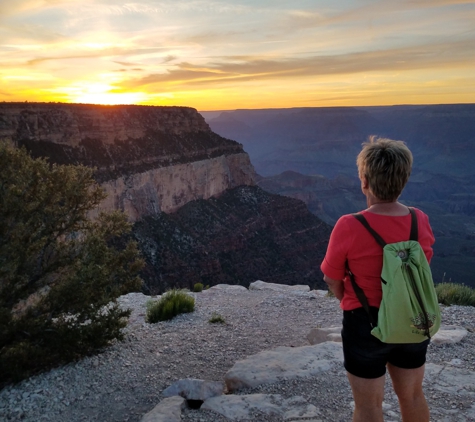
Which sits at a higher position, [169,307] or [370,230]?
[370,230]

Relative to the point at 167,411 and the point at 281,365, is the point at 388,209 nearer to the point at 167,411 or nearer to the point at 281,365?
the point at 167,411

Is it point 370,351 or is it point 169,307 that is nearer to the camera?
point 370,351

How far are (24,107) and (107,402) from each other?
27.9 metres

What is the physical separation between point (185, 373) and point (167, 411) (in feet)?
3.93

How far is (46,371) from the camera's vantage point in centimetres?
527

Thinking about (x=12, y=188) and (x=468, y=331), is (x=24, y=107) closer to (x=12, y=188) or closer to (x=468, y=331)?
(x=12, y=188)

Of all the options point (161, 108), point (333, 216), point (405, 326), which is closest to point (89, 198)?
point (405, 326)

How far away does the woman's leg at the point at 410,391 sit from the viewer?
9.45ft

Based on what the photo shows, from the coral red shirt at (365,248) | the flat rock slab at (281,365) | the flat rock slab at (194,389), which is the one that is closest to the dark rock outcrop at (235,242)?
the flat rock slab at (281,365)

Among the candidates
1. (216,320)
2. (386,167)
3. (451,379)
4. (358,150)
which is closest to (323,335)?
(451,379)

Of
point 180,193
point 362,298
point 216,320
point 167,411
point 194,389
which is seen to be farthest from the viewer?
point 180,193

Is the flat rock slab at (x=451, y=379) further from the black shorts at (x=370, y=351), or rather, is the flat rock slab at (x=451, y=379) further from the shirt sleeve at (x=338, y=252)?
the shirt sleeve at (x=338, y=252)

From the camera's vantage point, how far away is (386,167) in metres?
2.73

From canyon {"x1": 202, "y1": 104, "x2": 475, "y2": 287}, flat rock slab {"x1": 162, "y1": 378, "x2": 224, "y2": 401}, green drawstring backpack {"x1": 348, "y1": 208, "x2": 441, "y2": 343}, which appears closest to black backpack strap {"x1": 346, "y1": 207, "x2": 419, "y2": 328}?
green drawstring backpack {"x1": 348, "y1": 208, "x2": 441, "y2": 343}
